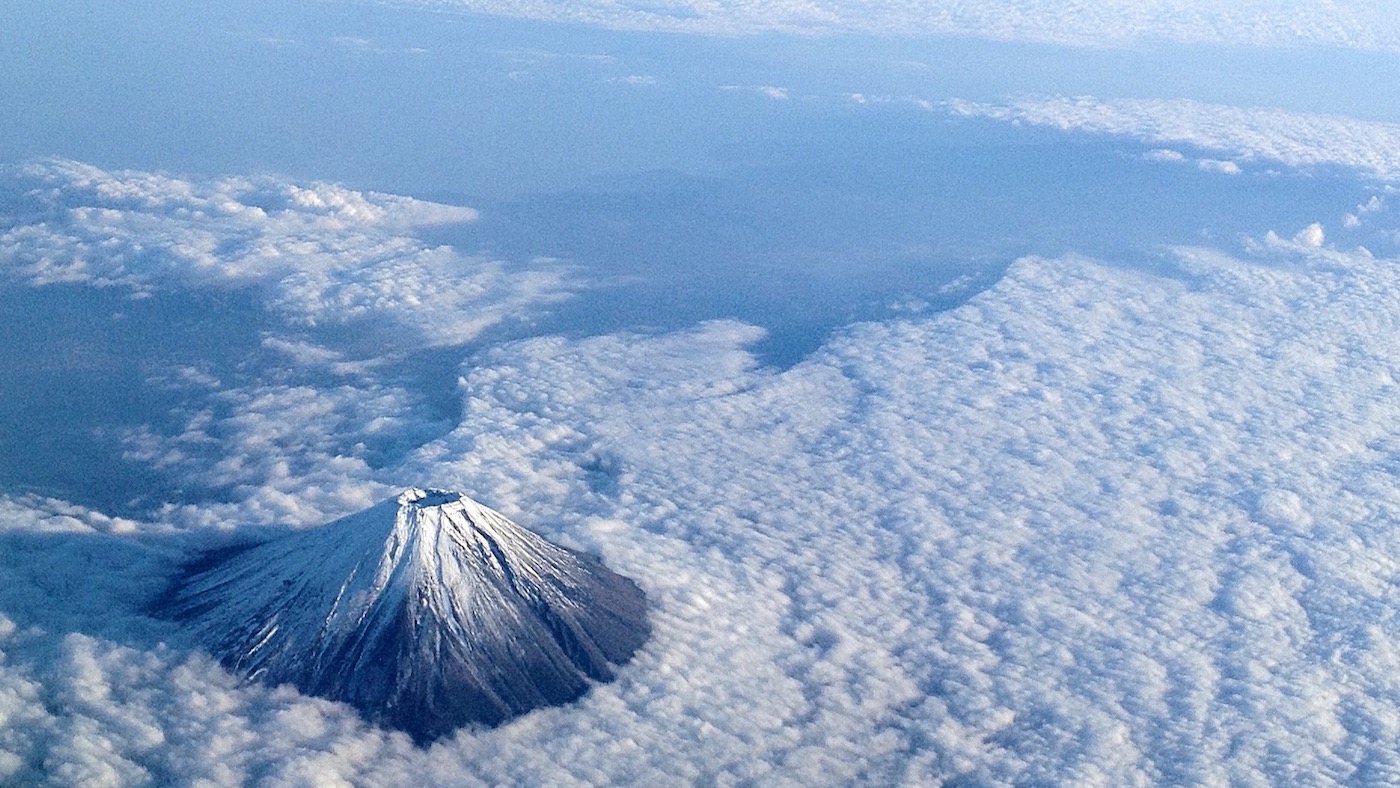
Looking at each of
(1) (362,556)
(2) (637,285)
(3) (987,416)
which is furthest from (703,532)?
(2) (637,285)

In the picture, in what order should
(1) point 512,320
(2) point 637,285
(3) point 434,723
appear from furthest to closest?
(2) point 637,285
(1) point 512,320
(3) point 434,723

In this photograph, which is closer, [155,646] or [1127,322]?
[155,646]

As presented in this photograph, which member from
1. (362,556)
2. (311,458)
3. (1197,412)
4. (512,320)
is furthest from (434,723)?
(1197,412)

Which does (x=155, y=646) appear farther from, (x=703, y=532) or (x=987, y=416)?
→ (x=987, y=416)

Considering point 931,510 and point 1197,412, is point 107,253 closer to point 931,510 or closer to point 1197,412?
point 931,510

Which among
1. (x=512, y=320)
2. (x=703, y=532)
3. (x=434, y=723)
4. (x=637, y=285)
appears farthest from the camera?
(x=637, y=285)

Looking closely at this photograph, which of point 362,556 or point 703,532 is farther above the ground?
point 362,556
